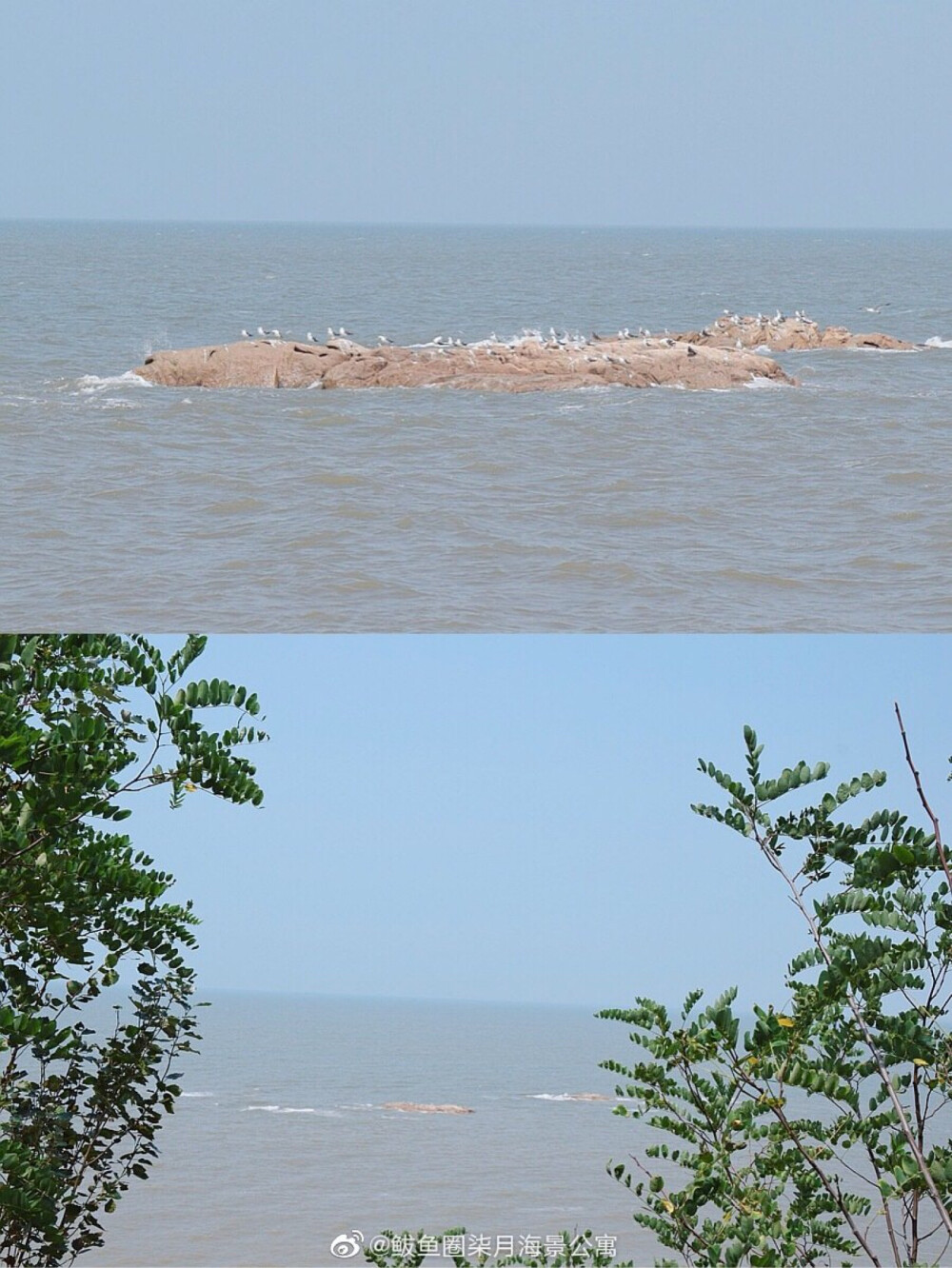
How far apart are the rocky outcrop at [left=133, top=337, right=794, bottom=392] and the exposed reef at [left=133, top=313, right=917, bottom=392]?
0.01 metres

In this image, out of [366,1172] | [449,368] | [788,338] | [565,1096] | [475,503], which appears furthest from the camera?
[788,338]

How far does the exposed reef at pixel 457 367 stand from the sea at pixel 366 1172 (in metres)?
10.1

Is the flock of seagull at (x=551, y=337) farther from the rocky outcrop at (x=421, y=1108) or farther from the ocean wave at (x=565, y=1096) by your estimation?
the rocky outcrop at (x=421, y=1108)

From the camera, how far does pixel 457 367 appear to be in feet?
78.6

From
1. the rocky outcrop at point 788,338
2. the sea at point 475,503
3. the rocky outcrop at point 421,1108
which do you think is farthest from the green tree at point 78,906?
the rocky outcrop at point 788,338

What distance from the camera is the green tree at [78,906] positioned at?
2.86 m

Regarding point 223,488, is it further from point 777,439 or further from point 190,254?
point 190,254

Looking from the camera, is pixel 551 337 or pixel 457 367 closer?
pixel 457 367

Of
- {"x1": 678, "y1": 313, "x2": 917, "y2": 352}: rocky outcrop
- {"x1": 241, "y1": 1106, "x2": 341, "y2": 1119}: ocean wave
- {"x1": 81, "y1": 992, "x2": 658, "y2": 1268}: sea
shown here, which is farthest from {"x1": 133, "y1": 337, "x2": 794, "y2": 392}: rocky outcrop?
{"x1": 241, "y1": 1106, "x2": 341, "y2": 1119}: ocean wave

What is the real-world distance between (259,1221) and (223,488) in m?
7.78

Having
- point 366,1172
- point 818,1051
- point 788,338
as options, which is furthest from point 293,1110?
point 788,338

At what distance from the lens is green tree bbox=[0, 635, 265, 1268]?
9.39 feet

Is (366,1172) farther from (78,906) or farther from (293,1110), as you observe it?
(78,906)

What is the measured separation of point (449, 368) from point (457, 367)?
12cm
